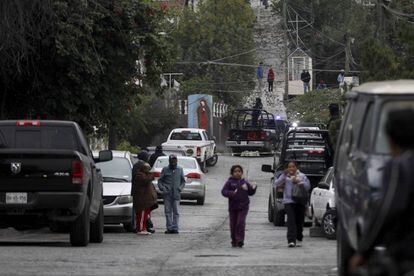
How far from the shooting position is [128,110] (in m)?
32.3

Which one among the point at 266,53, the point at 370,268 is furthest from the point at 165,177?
the point at 266,53

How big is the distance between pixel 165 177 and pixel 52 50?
4816 mm

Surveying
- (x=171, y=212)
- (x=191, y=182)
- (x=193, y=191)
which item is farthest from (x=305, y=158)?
(x=193, y=191)

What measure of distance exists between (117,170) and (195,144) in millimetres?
27200

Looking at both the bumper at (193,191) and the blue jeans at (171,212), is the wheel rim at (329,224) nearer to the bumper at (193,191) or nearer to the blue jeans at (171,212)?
the blue jeans at (171,212)

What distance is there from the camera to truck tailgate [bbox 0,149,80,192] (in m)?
18.0

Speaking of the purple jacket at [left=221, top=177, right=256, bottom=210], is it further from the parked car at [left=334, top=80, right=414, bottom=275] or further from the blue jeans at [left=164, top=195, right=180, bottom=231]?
the parked car at [left=334, top=80, right=414, bottom=275]

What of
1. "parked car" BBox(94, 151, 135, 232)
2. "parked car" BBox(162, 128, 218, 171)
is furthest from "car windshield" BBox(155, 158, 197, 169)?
"parked car" BBox(162, 128, 218, 171)

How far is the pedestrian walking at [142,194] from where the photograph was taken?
24.1m

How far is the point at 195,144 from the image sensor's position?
53.0 meters

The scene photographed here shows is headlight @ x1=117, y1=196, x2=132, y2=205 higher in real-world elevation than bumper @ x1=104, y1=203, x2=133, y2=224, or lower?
higher

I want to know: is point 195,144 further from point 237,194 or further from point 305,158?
point 237,194

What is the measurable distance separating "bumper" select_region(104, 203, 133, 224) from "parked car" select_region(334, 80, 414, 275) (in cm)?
1232

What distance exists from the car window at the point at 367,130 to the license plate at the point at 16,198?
8.42 metres
